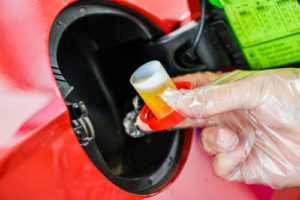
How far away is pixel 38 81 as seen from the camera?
21.8 inches

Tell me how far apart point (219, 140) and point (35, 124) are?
44 cm

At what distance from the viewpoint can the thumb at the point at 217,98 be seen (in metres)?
0.67

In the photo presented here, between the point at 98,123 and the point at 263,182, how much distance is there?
1.76 feet

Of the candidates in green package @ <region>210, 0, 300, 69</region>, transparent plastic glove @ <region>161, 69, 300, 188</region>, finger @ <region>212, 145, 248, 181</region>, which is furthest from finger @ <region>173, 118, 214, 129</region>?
green package @ <region>210, 0, 300, 69</region>

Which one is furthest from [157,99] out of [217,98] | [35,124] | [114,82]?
[114,82]

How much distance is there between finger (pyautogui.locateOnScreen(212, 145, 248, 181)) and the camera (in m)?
0.78

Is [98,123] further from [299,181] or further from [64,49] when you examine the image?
[299,181]

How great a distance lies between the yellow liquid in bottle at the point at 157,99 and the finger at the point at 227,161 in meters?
0.21

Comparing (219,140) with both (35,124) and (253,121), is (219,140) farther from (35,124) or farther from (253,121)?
(35,124)

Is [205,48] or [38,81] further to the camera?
[205,48]

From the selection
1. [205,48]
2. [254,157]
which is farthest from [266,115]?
[205,48]

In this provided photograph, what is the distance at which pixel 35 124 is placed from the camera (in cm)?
53

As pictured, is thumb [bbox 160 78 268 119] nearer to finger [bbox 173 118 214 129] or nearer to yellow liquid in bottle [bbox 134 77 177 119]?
yellow liquid in bottle [bbox 134 77 177 119]

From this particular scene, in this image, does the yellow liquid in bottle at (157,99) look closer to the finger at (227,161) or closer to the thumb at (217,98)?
the thumb at (217,98)
